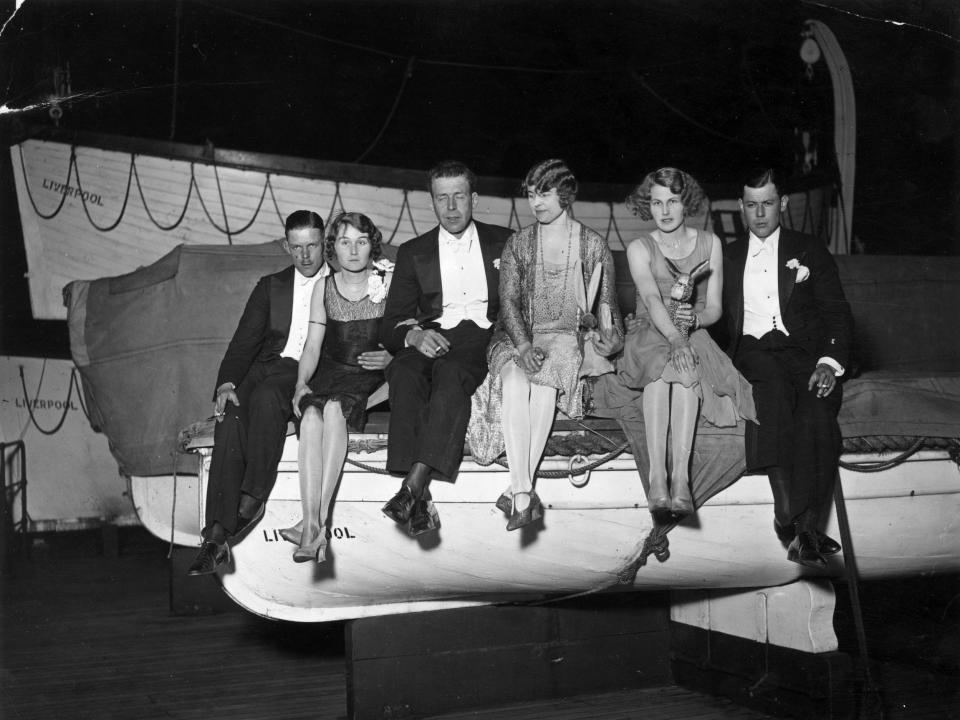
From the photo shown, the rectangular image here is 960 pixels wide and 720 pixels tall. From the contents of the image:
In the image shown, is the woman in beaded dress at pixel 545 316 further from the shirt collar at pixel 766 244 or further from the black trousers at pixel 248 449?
the black trousers at pixel 248 449

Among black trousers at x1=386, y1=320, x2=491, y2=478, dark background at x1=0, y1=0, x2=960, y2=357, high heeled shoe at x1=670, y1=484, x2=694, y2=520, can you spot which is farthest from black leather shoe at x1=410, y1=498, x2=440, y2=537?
dark background at x1=0, y1=0, x2=960, y2=357

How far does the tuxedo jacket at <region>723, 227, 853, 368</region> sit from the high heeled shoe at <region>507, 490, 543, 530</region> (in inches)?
37.2

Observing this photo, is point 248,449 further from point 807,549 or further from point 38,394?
point 38,394

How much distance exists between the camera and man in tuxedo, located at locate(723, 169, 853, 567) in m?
3.31

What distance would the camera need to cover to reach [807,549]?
3.22 m

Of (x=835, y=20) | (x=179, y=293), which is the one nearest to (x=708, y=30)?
(x=835, y=20)

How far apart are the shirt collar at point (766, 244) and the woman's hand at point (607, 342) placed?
0.60m

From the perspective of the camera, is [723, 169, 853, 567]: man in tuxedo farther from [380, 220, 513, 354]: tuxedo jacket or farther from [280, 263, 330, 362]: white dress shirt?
[280, 263, 330, 362]: white dress shirt

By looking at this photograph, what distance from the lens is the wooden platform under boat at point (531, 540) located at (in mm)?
3531

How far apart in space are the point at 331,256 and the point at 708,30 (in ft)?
22.3

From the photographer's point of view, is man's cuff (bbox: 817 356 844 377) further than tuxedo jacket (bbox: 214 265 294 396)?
No

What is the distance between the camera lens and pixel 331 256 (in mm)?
3732

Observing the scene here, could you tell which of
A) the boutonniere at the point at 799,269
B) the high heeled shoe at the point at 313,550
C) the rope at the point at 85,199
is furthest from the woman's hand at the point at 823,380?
the rope at the point at 85,199

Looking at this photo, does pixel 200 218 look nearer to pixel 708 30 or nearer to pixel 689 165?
pixel 689 165
